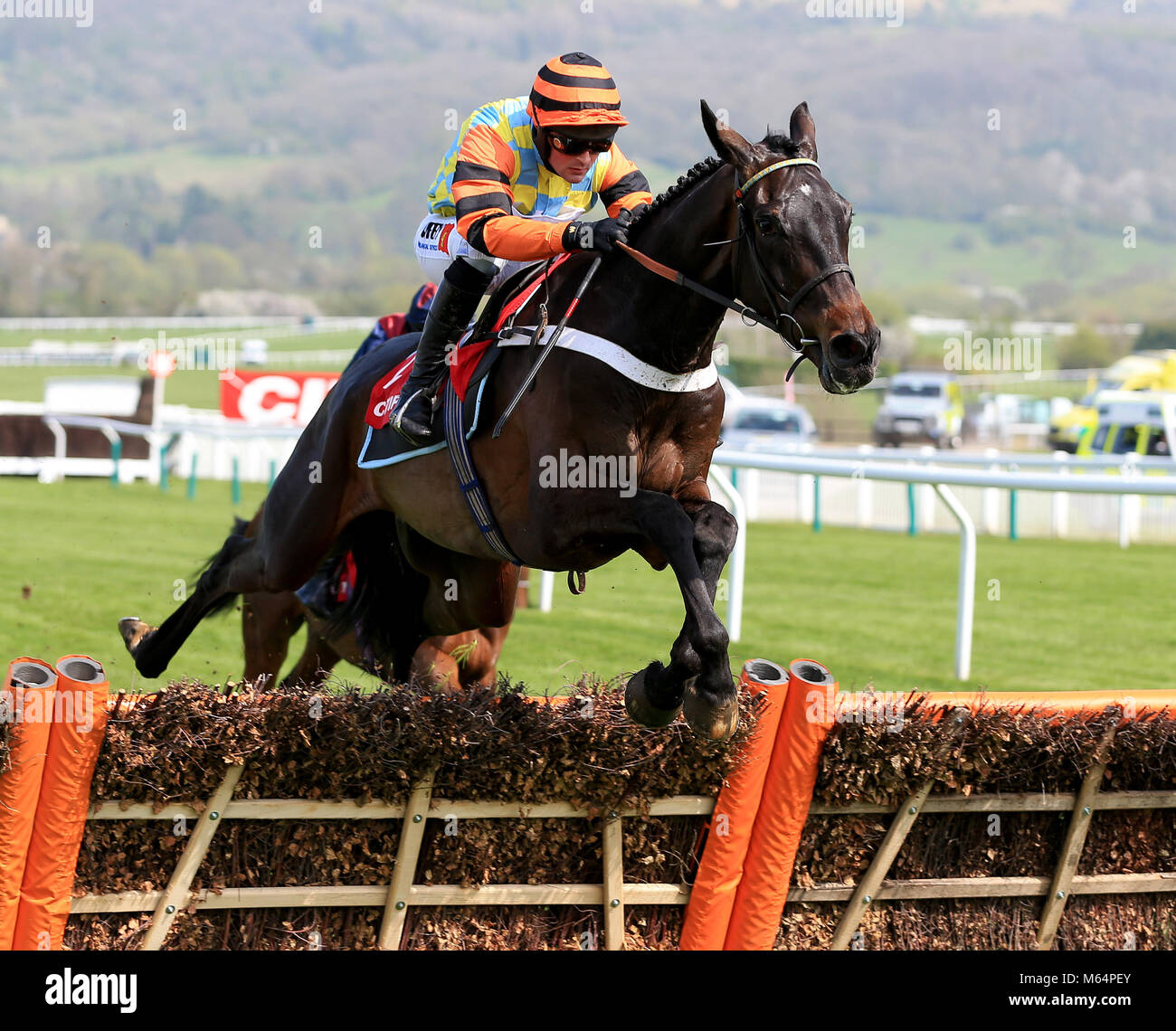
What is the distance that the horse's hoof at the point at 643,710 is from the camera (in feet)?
11.7

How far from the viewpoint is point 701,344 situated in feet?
12.5

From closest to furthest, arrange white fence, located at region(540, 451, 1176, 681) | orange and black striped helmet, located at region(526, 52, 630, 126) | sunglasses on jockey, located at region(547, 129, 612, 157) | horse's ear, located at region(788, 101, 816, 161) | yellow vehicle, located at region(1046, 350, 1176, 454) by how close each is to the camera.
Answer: horse's ear, located at region(788, 101, 816, 161), orange and black striped helmet, located at region(526, 52, 630, 126), sunglasses on jockey, located at region(547, 129, 612, 157), white fence, located at region(540, 451, 1176, 681), yellow vehicle, located at region(1046, 350, 1176, 454)

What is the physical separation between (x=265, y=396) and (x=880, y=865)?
1828cm

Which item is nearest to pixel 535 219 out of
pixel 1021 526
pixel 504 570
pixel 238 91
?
pixel 504 570

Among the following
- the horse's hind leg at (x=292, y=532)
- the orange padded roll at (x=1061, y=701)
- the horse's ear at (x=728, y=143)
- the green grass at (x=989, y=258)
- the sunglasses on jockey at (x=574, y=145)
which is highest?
the green grass at (x=989, y=258)

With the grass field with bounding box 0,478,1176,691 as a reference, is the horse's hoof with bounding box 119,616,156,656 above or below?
above

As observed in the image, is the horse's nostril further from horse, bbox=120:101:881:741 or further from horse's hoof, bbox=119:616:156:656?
horse's hoof, bbox=119:616:156:656

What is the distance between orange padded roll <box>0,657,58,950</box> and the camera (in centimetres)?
313

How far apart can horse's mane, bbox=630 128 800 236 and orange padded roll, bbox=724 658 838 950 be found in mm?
1395

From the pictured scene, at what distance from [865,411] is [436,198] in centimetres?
4601

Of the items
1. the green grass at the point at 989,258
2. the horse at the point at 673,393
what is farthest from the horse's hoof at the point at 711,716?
the green grass at the point at 989,258

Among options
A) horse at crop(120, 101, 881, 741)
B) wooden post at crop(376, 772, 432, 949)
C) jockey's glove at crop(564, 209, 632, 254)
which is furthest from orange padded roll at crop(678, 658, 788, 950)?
jockey's glove at crop(564, 209, 632, 254)

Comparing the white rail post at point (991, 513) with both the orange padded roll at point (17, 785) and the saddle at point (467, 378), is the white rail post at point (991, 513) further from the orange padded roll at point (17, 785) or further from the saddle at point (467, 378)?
the orange padded roll at point (17, 785)

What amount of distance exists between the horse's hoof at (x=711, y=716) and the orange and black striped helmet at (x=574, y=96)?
5.50ft
